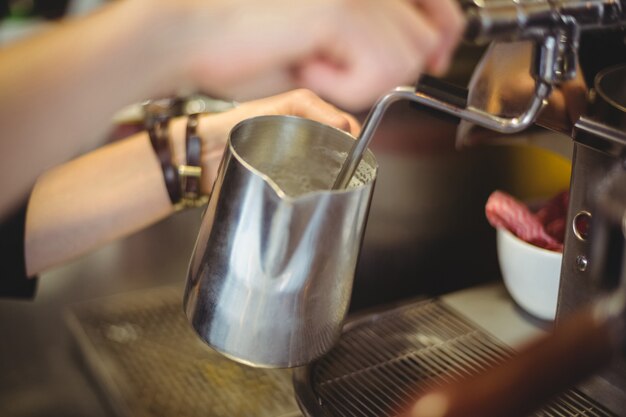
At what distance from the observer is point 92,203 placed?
94 cm

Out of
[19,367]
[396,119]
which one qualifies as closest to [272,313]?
[19,367]

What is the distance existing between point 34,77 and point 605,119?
458mm

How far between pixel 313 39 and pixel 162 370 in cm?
60

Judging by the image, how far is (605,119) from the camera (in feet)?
2.04

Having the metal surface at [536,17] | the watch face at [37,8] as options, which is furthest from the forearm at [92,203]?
the watch face at [37,8]

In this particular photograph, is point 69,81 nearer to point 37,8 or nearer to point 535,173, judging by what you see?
point 535,173

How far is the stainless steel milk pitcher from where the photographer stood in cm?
50

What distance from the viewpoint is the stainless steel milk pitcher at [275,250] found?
502 millimetres

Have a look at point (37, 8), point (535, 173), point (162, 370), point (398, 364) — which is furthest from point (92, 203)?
point (37, 8)

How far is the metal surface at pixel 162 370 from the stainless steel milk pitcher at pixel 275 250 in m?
0.31

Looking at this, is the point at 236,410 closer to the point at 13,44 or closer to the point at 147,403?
the point at 147,403

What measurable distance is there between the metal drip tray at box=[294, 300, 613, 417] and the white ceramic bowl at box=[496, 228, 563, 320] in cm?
8

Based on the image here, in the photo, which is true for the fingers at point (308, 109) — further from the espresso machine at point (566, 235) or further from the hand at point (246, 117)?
the espresso machine at point (566, 235)

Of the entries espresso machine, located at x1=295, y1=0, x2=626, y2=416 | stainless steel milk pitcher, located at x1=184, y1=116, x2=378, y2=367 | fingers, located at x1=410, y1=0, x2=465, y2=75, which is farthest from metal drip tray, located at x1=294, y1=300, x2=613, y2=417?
fingers, located at x1=410, y1=0, x2=465, y2=75
